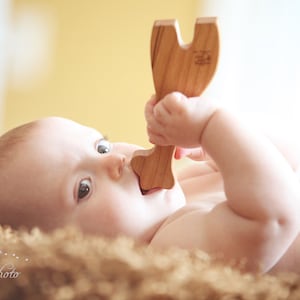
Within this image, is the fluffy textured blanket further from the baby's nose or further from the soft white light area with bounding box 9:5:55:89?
the soft white light area with bounding box 9:5:55:89

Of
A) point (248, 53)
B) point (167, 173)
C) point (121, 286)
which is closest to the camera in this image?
point (121, 286)

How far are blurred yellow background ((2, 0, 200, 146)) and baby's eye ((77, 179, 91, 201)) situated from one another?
1.28 meters

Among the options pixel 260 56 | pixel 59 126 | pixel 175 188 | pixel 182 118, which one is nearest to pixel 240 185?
pixel 182 118

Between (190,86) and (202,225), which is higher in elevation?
(190,86)

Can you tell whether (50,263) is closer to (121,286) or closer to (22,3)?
(121,286)

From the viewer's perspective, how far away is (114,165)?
864mm

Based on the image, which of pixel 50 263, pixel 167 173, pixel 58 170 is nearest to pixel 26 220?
pixel 58 170

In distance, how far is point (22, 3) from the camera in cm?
219

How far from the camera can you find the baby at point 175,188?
68cm

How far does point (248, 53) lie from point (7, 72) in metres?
0.92

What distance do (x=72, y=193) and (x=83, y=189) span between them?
0.02 m

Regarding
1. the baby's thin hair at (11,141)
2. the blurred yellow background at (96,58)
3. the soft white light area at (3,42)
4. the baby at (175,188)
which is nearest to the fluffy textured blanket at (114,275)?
the baby at (175,188)

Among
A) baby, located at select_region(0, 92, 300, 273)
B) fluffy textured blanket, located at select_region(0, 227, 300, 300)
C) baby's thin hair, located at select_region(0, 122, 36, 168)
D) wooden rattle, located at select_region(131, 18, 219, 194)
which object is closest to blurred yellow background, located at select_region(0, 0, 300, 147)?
baby, located at select_region(0, 92, 300, 273)

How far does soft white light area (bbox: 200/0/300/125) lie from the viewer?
1877mm
